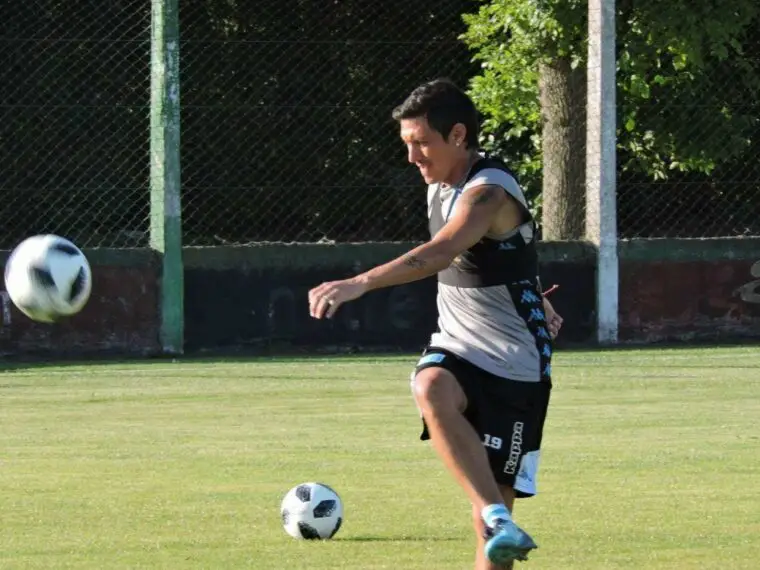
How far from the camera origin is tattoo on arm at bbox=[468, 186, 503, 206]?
21.7 ft

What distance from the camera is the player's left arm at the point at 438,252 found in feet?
19.8

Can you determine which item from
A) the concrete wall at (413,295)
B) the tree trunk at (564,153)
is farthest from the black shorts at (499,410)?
the tree trunk at (564,153)

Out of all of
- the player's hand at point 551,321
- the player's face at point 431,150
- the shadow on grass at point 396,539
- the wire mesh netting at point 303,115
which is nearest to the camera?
the player's face at point 431,150

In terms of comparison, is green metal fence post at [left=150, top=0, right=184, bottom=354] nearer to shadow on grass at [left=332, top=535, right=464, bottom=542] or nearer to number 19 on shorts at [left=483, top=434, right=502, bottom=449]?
shadow on grass at [left=332, top=535, right=464, bottom=542]

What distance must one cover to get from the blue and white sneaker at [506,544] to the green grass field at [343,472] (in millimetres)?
898

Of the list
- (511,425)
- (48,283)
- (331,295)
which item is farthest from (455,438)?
(48,283)

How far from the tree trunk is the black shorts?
15145 mm

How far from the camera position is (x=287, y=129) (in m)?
22.2

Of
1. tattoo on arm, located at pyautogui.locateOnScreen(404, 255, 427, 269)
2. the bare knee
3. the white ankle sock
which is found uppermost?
tattoo on arm, located at pyautogui.locateOnScreen(404, 255, 427, 269)

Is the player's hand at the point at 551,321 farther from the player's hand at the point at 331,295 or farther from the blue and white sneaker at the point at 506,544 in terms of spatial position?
the player's hand at the point at 331,295

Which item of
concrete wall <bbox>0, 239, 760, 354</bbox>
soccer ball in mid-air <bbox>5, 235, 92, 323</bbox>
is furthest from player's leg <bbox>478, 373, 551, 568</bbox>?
concrete wall <bbox>0, 239, 760, 354</bbox>

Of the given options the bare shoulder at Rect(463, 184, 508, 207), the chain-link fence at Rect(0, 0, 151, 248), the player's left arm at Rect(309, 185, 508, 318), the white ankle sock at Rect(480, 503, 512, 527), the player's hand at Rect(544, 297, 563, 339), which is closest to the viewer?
the player's left arm at Rect(309, 185, 508, 318)

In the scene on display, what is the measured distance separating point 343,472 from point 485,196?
3653 mm

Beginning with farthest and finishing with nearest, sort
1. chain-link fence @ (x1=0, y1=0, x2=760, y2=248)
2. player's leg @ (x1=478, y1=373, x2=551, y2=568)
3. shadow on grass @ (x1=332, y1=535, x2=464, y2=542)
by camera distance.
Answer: chain-link fence @ (x1=0, y1=0, x2=760, y2=248) → shadow on grass @ (x1=332, y1=535, x2=464, y2=542) → player's leg @ (x1=478, y1=373, x2=551, y2=568)
